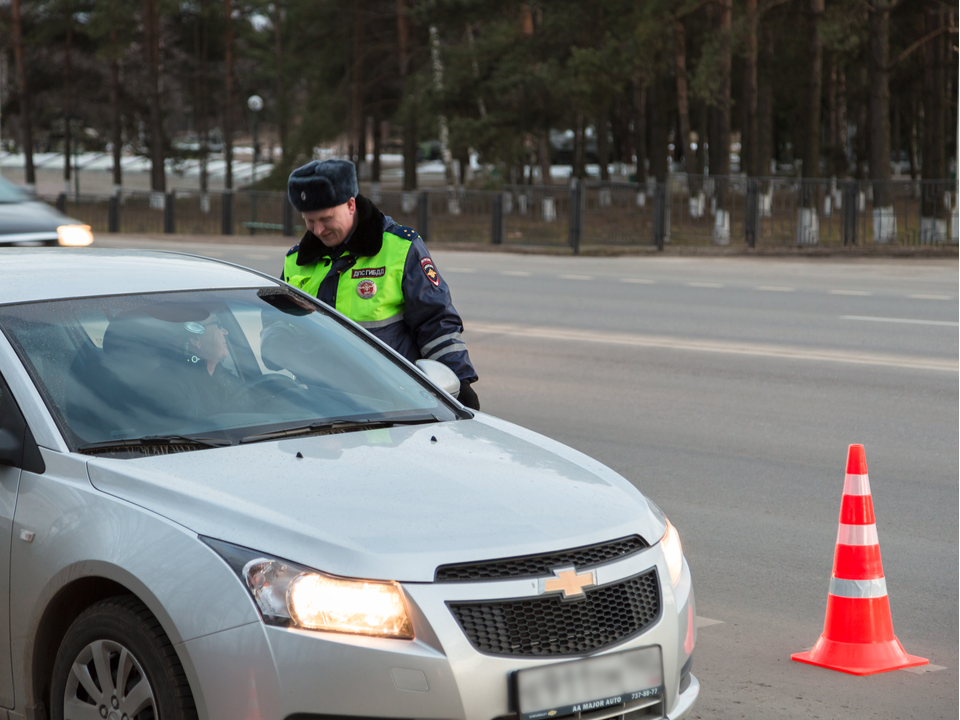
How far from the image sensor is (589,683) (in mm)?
3008

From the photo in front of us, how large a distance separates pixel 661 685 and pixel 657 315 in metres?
12.9

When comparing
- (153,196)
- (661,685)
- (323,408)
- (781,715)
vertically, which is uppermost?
(153,196)

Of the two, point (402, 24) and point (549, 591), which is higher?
point (402, 24)

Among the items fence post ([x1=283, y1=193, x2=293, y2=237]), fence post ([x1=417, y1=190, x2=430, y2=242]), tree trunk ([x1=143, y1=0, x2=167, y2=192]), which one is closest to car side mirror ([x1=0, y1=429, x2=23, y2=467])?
fence post ([x1=417, y1=190, x2=430, y2=242])

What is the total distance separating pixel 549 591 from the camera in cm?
297

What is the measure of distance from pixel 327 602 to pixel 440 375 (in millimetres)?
1638

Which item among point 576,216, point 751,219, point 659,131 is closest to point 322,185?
point 751,219

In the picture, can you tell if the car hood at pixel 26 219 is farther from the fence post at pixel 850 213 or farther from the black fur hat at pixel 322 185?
the fence post at pixel 850 213

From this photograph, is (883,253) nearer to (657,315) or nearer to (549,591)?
(657,315)

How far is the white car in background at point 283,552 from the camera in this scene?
286cm

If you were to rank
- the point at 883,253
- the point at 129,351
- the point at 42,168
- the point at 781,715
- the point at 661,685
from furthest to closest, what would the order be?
the point at 42,168
the point at 883,253
the point at 781,715
the point at 129,351
the point at 661,685

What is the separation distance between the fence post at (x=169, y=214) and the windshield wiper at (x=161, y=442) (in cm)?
3665

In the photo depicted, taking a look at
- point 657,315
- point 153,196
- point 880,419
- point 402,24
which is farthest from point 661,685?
point 402,24

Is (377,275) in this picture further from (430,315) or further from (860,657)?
(860,657)
